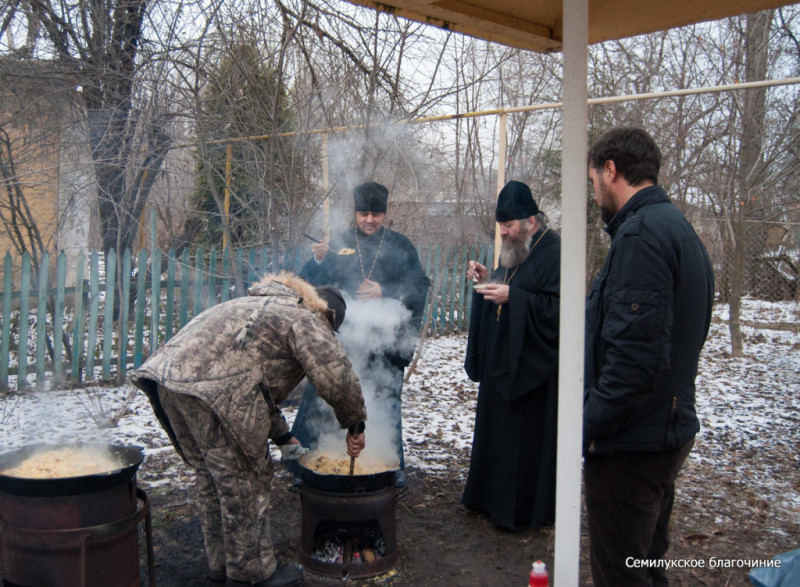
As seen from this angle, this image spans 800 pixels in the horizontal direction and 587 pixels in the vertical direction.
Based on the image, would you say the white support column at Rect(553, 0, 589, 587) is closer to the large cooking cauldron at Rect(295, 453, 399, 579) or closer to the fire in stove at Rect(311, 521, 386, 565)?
the large cooking cauldron at Rect(295, 453, 399, 579)

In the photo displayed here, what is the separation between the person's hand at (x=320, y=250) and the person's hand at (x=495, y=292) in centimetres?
163

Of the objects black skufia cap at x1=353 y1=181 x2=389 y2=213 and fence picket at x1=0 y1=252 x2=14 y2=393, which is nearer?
black skufia cap at x1=353 y1=181 x2=389 y2=213

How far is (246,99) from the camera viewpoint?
5.86 metres

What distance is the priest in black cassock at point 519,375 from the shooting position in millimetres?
4152

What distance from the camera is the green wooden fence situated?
6699 millimetres

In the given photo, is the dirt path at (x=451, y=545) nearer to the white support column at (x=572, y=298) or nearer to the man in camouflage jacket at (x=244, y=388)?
the man in camouflage jacket at (x=244, y=388)

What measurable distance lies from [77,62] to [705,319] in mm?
7020

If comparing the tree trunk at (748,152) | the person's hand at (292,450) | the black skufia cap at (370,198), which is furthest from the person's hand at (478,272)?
the tree trunk at (748,152)

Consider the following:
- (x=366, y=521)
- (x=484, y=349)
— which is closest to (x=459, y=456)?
(x=484, y=349)

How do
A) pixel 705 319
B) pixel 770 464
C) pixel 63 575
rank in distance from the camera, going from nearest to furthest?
pixel 705 319
pixel 63 575
pixel 770 464

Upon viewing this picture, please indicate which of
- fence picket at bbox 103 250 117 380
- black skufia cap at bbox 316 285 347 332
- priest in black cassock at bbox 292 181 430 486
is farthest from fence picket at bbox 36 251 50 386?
black skufia cap at bbox 316 285 347 332

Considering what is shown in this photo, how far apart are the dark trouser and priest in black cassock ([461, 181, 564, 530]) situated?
5.09ft

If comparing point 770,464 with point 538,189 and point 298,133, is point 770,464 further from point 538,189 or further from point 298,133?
point 538,189

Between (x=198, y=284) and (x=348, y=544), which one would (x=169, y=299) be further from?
(x=348, y=544)
